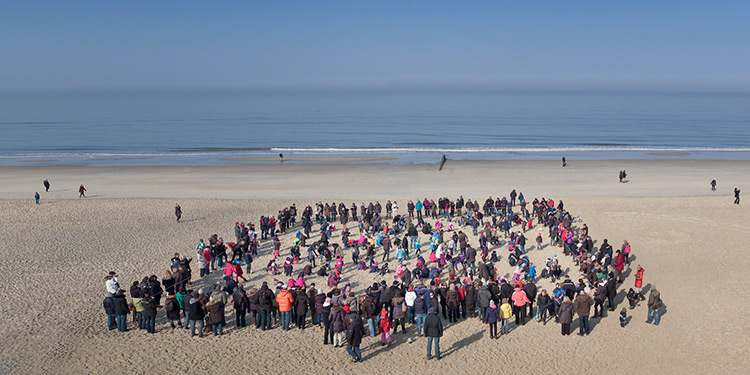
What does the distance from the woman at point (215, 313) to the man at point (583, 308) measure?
8874mm

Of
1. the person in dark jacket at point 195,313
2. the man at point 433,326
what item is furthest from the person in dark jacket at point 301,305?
the man at point 433,326

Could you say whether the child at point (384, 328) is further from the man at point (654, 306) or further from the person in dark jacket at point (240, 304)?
the man at point (654, 306)

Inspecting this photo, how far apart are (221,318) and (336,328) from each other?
10.3ft

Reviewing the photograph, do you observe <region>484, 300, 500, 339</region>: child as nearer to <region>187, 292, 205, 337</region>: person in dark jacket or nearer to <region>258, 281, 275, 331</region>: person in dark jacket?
<region>258, 281, 275, 331</region>: person in dark jacket

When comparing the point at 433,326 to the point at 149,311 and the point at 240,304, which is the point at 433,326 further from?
the point at 149,311

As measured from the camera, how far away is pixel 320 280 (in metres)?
18.9

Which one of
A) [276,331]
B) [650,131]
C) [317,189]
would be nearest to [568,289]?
[276,331]

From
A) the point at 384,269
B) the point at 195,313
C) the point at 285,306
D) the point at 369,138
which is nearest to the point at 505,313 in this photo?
the point at 285,306

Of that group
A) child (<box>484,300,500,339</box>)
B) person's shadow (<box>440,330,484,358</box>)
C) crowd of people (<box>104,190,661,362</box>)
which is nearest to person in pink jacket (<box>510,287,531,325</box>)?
crowd of people (<box>104,190,661,362</box>)

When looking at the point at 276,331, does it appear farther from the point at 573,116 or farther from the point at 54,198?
the point at 573,116

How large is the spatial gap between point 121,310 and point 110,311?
41 centimetres

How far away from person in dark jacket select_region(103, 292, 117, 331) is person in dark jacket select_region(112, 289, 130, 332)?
0.10 meters

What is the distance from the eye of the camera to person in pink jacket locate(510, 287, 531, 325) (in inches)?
569

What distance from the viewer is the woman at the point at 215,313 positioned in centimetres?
1406
